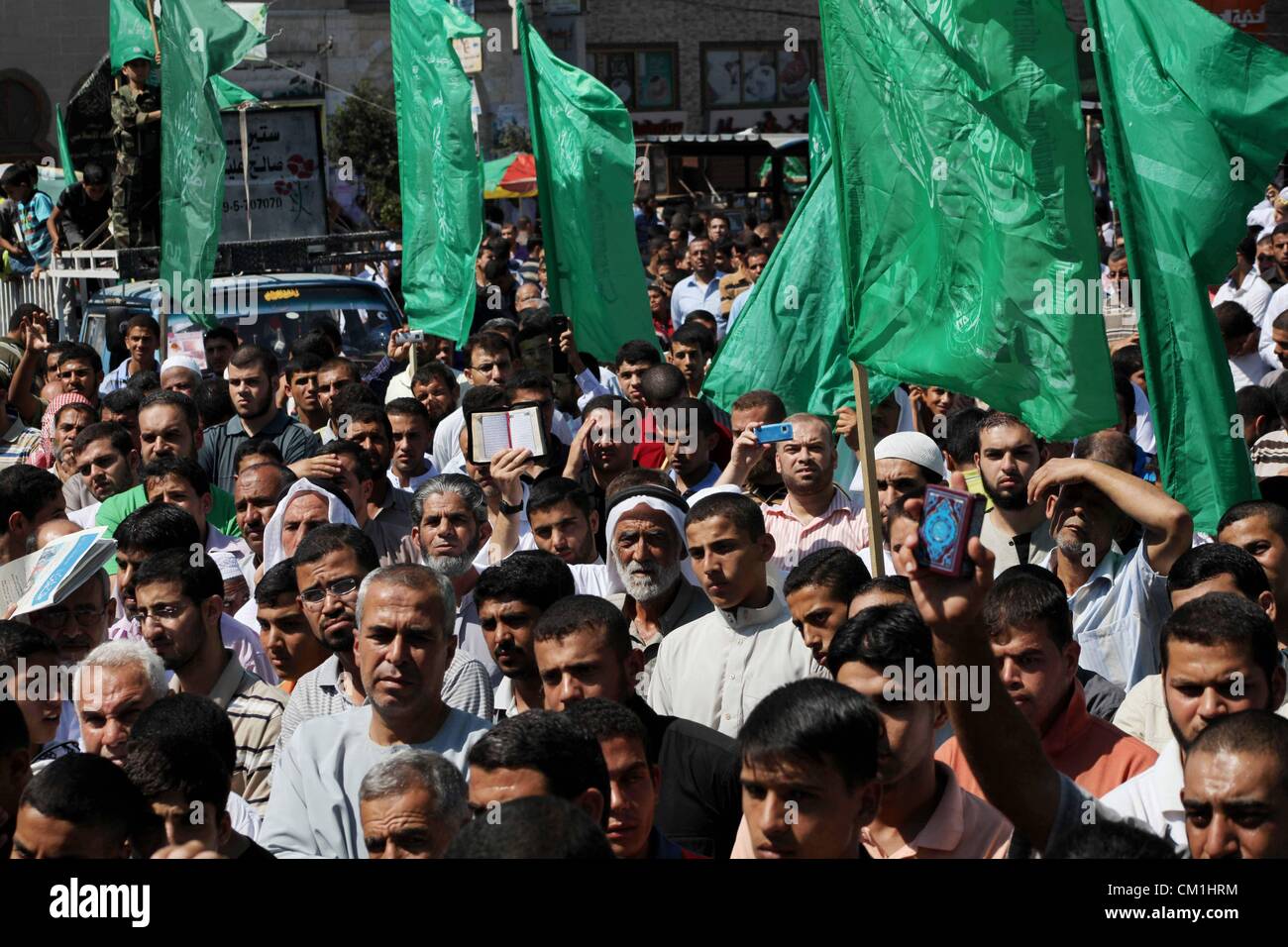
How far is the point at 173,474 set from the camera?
7.04 meters

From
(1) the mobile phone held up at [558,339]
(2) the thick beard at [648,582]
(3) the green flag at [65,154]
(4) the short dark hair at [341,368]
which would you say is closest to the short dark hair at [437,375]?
(4) the short dark hair at [341,368]

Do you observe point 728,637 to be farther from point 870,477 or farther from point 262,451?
point 262,451

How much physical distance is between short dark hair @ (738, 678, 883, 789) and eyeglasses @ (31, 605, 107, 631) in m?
2.95

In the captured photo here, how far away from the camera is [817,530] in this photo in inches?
271

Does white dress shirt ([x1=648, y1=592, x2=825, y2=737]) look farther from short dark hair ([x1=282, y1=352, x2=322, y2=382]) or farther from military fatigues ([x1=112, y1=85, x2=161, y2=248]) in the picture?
military fatigues ([x1=112, y1=85, x2=161, y2=248])

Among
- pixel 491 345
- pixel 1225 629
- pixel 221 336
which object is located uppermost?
pixel 221 336

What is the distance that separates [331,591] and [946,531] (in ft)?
9.41

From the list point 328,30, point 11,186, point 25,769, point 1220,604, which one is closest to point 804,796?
point 1220,604

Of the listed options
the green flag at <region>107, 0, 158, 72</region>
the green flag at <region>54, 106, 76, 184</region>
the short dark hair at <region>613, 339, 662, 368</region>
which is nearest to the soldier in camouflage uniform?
the green flag at <region>107, 0, 158, 72</region>

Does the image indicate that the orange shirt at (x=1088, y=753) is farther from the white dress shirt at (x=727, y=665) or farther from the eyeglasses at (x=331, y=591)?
the eyeglasses at (x=331, y=591)

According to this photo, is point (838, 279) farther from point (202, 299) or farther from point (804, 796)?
point (804, 796)

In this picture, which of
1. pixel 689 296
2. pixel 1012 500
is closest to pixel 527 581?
pixel 1012 500

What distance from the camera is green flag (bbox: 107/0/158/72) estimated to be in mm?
12570

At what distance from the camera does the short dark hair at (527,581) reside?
5270mm
